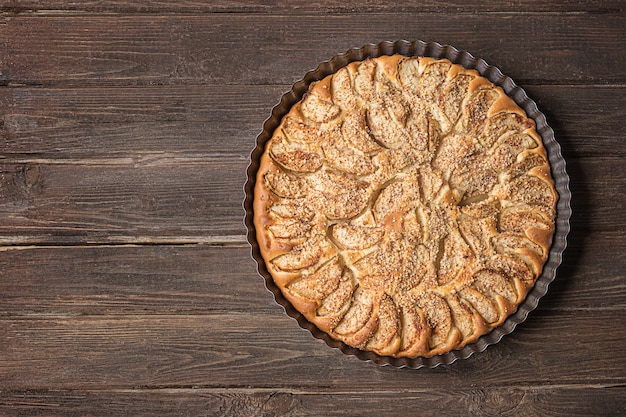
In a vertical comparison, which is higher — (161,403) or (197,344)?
(197,344)

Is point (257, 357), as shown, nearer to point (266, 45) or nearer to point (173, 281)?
point (173, 281)

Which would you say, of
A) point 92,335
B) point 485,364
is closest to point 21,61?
point 92,335

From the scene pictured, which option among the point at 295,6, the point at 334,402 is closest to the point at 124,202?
the point at 295,6

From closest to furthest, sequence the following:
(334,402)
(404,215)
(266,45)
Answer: (404,215), (334,402), (266,45)

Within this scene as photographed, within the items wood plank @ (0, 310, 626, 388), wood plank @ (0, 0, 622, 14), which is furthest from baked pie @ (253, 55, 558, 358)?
wood plank @ (0, 0, 622, 14)

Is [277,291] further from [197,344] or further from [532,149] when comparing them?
[532,149]

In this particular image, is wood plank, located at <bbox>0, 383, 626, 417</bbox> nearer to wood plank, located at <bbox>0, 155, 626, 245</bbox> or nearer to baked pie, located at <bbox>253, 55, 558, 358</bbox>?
baked pie, located at <bbox>253, 55, 558, 358</bbox>
